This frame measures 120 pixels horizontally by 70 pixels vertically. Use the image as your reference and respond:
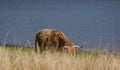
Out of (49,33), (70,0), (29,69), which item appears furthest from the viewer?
(70,0)

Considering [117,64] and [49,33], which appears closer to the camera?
[117,64]

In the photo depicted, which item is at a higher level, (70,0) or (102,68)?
(70,0)

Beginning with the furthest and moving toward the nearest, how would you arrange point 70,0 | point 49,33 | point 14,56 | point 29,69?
point 70,0
point 49,33
point 14,56
point 29,69

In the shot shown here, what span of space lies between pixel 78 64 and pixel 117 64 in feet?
2.38

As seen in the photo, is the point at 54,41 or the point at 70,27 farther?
the point at 70,27

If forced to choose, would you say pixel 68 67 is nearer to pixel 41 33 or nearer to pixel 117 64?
pixel 117 64

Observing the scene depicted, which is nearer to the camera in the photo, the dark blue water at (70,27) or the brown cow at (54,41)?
the brown cow at (54,41)

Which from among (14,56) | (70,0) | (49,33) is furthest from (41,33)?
(70,0)

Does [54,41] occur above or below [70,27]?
below

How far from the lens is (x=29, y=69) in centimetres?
705

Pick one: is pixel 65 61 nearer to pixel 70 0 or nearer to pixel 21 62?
pixel 21 62

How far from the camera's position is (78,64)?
24.5ft

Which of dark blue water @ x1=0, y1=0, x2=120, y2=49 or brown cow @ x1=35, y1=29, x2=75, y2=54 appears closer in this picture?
brown cow @ x1=35, y1=29, x2=75, y2=54

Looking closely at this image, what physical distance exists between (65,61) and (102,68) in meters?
0.67
